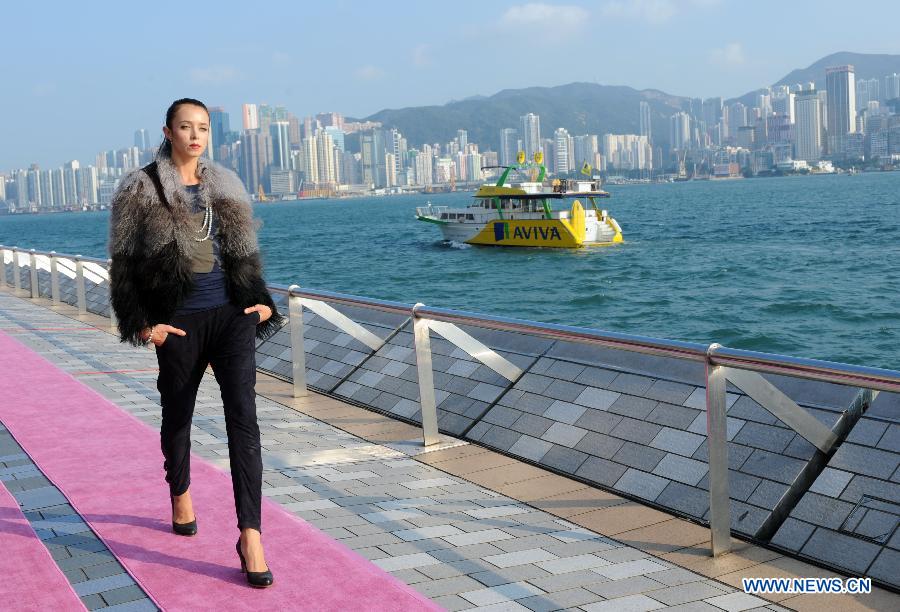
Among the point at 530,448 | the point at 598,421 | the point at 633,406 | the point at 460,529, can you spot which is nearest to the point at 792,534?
the point at 460,529

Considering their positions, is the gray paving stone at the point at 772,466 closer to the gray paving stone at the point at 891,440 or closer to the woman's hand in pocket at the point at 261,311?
the gray paving stone at the point at 891,440

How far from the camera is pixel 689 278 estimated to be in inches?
1618

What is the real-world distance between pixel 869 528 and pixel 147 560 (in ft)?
9.62

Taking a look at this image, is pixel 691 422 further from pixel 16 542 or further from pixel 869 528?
pixel 16 542

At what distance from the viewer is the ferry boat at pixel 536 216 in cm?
5394

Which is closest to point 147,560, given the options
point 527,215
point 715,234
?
point 527,215

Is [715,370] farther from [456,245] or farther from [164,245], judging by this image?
[456,245]

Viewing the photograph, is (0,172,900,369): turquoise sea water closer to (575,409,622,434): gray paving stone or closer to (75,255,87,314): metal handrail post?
(75,255,87,314): metal handrail post

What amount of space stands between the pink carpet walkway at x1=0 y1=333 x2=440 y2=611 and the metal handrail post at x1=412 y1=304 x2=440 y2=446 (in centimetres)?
134

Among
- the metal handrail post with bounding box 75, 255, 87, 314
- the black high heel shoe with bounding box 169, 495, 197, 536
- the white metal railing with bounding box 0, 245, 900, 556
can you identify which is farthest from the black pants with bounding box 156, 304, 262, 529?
the metal handrail post with bounding box 75, 255, 87, 314

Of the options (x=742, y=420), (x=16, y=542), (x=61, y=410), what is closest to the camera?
(x=16, y=542)

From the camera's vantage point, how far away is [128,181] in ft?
13.5

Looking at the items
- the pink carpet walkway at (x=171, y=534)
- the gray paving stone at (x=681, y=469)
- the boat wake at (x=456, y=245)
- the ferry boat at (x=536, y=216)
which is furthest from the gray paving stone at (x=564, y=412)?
the boat wake at (x=456, y=245)

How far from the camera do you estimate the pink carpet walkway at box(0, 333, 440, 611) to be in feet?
13.0
